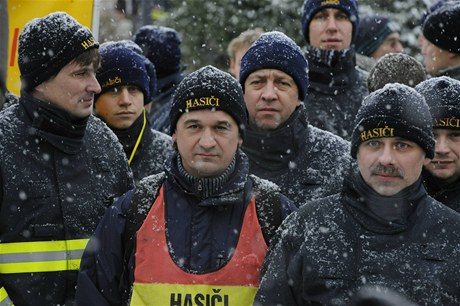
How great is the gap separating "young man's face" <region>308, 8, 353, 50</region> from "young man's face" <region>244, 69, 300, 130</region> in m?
1.64

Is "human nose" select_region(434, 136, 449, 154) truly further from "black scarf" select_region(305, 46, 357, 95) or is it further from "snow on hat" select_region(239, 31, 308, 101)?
"black scarf" select_region(305, 46, 357, 95)

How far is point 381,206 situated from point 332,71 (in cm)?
326

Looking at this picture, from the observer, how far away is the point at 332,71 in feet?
25.6

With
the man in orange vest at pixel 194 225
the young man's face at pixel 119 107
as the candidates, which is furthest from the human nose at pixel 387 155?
the young man's face at pixel 119 107

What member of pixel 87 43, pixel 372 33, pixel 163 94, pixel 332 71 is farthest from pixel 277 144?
pixel 372 33

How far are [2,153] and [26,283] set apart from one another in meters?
0.67

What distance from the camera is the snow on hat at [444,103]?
220 inches

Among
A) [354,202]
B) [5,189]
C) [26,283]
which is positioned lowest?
[26,283]

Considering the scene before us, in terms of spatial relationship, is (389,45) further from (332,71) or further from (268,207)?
(268,207)

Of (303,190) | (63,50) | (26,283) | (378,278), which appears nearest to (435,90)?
(303,190)

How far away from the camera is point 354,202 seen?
472 centimetres

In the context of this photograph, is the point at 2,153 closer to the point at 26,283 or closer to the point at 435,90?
the point at 26,283

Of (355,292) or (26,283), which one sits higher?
(355,292)

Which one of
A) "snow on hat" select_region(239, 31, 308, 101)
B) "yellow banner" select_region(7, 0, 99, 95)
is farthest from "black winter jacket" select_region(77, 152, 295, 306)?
"yellow banner" select_region(7, 0, 99, 95)
